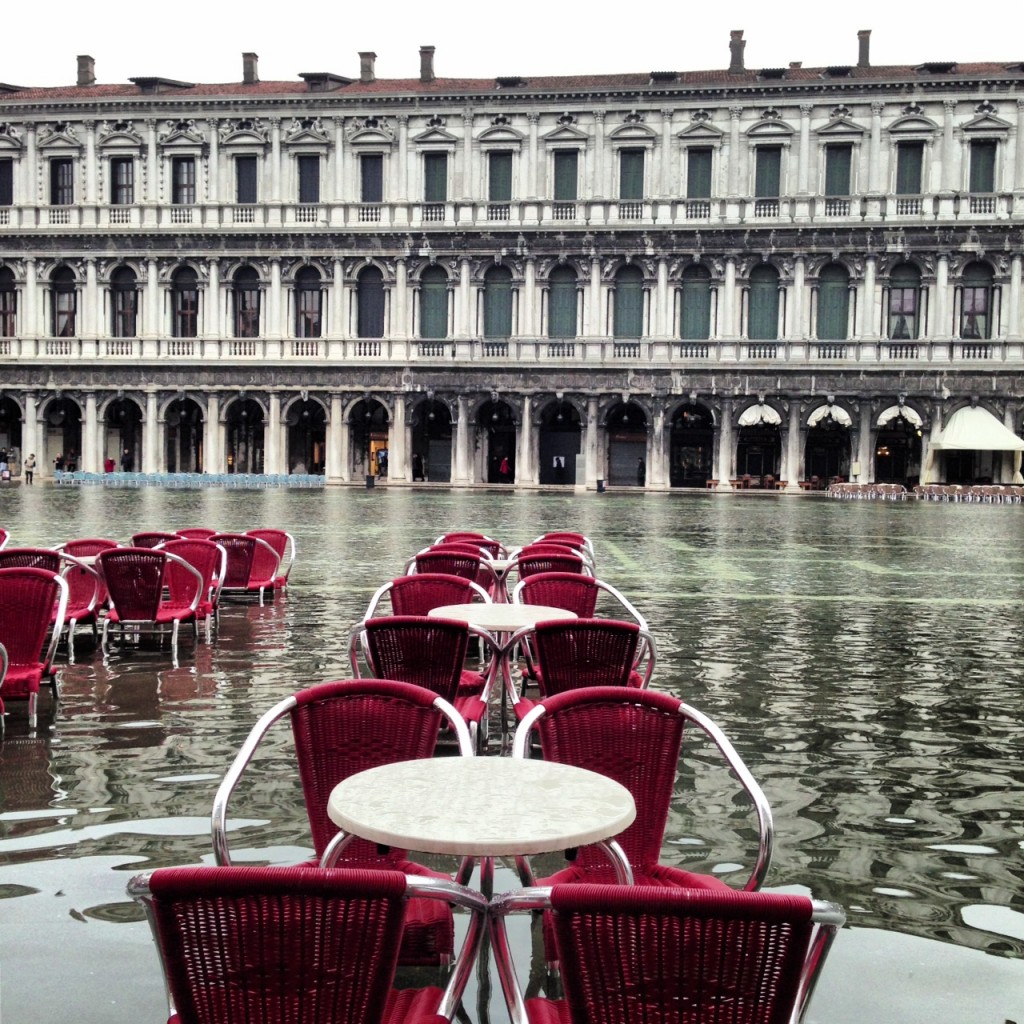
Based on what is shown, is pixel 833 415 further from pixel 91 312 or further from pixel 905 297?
pixel 91 312

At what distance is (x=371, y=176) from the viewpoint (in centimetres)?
4306

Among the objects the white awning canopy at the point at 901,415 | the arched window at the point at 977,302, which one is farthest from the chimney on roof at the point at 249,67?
the arched window at the point at 977,302

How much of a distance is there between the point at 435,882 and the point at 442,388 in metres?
40.5

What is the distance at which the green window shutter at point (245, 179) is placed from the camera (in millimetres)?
43438

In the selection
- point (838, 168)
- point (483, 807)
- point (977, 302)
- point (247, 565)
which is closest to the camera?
point (483, 807)

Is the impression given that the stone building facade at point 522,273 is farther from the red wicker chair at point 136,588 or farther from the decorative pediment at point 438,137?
the red wicker chair at point 136,588

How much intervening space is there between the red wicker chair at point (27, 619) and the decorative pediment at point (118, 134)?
40383 mm

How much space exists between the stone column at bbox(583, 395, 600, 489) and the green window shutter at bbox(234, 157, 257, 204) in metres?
13.7

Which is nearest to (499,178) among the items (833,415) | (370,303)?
(370,303)

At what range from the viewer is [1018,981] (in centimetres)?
379

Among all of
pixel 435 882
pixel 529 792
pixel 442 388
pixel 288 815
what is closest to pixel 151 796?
pixel 288 815

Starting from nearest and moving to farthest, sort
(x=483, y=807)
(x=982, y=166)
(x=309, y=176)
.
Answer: (x=483, y=807)
(x=982, y=166)
(x=309, y=176)

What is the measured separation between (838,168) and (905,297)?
4.72 m

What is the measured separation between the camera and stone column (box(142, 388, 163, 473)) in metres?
43.8
